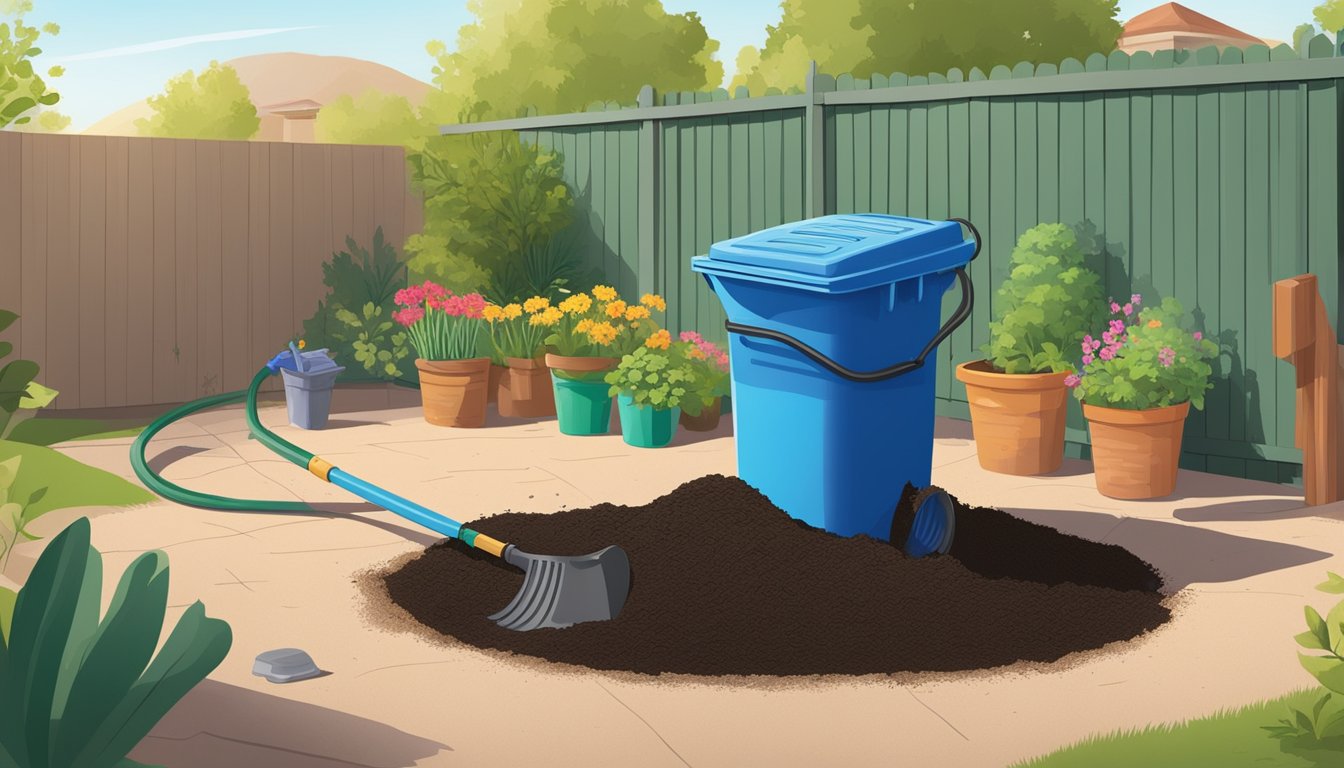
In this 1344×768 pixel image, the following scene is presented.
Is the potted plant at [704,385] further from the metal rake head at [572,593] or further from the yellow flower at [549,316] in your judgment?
the metal rake head at [572,593]

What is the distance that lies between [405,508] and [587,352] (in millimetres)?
3296

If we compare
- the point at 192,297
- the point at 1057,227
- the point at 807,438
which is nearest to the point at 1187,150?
the point at 1057,227

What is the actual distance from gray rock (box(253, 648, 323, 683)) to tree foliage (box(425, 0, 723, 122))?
13.0 metres

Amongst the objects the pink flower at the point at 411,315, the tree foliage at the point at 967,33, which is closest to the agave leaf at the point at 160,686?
the pink flower at the point at 411,315

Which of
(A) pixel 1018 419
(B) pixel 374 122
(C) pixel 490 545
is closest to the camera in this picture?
(C) pixel 490 545

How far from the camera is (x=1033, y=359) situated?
24.6 feet

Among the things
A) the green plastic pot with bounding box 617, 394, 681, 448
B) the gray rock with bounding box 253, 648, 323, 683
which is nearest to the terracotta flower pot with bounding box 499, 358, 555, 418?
the green plastic pot with bounding box 617, 394, 681, 448

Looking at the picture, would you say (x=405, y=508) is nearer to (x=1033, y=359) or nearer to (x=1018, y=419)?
(x=1018, y=419)

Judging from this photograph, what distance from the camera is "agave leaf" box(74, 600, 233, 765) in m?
2.75

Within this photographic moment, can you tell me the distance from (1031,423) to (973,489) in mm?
571

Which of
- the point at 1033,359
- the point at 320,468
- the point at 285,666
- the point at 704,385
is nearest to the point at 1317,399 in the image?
the point at 1033,359

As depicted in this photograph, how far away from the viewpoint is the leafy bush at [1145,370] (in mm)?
6941

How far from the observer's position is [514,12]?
1745 centimetres

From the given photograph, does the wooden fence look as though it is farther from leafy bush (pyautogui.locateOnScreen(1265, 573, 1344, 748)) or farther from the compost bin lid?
leafy bush (pyautogui.locateOnScreen(1265, 573, 1344, 748))
